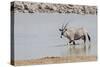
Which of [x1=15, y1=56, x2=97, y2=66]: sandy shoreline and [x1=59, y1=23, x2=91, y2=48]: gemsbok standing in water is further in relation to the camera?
[x1=59, y1=23, x2=91, y2=48]: gemsbok standing in water

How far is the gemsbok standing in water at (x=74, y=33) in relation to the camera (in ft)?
6.45

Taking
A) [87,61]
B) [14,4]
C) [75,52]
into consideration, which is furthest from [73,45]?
[14,4]

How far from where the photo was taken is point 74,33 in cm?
200

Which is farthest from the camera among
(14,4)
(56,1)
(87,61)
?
(87,61)

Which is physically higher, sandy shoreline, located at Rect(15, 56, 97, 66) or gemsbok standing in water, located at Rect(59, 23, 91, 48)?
gemsbok standing in water, located at Rect(59, 23, 91, 48)

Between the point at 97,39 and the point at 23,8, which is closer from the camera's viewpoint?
the point at 23,8

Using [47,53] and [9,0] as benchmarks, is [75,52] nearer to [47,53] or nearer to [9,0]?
[47,53]

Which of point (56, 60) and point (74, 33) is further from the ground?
point (74, 33)

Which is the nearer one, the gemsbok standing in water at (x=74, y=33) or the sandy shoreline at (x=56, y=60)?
the sandy shoreline at (x=56, y=60)

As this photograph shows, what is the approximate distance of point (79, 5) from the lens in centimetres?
202

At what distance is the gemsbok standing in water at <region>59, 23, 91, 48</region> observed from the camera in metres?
1.97

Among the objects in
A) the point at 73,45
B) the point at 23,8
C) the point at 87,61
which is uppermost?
the point at 23,8

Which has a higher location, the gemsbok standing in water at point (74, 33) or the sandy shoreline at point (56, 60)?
the gemsbok standing in water at point (74, 33)

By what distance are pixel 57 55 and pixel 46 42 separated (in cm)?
16
